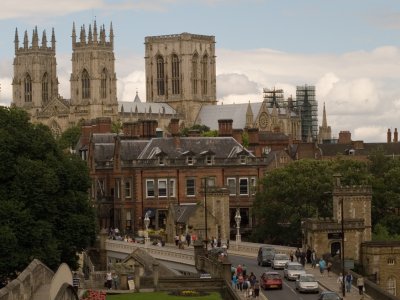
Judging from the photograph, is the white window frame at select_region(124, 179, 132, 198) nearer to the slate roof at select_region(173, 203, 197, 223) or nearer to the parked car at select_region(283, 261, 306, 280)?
the slate roof at select_region(173, 203, 197, 223)

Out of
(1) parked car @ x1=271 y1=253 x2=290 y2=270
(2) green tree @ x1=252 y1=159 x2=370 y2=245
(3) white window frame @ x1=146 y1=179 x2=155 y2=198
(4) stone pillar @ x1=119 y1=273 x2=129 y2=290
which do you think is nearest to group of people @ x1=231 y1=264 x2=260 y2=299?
(1) parked car @ x1=271 y1=253 x2=290 y2=270

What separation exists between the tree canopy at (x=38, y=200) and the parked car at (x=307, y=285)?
34.4 feet

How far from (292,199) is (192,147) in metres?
15.0

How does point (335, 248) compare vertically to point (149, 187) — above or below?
below

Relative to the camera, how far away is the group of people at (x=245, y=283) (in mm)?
54812

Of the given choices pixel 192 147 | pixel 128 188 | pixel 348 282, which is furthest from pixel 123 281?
pixel 192 147

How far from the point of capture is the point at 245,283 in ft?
187

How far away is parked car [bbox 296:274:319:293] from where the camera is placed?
5597cm

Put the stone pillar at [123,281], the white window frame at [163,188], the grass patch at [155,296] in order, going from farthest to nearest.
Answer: the white window frame at [163,188] < the stone pillar at [123,281] < the grass patch at [155,296]

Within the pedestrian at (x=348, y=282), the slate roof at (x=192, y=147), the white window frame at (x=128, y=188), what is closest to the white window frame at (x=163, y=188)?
the slate roof at (x=192, y=147)

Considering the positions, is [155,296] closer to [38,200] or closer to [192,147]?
[38,200]

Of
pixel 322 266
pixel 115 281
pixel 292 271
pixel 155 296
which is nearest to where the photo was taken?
pixel 155 296

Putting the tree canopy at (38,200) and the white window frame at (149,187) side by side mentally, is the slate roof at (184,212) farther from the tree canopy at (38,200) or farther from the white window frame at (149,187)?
the tree canopy at (38,200)

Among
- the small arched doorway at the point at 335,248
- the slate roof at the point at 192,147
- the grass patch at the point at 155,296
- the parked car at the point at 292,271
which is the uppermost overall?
the slate roof at the point at 192,147
